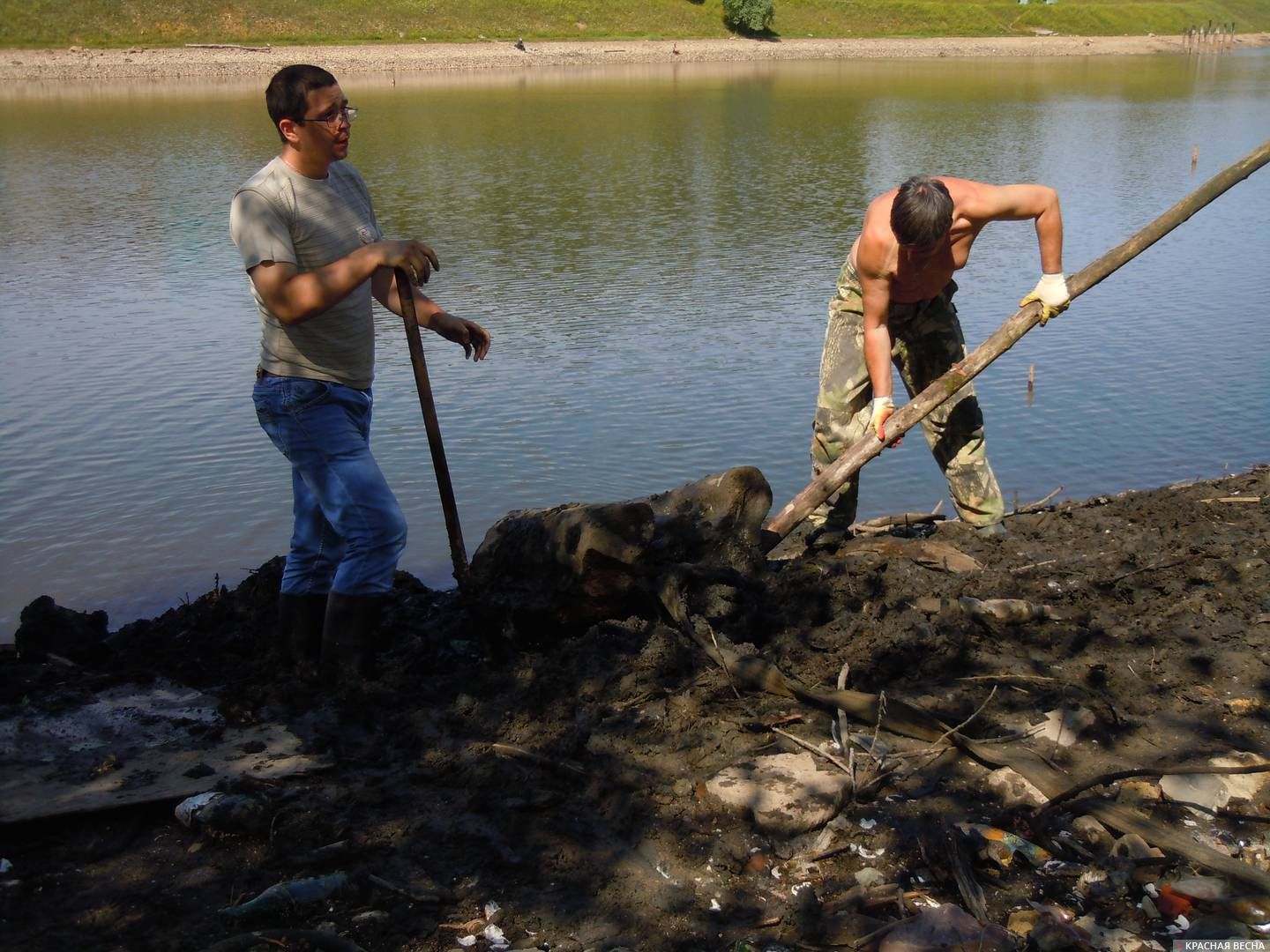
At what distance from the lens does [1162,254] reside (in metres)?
15.7

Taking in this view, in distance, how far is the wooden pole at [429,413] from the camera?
487cm

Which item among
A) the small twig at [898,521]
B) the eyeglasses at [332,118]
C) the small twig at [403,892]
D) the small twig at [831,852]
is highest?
the eyeglasses at [332,118]

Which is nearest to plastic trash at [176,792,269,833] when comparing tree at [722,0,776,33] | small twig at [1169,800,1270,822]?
small twig at [1169,800,1270,822]

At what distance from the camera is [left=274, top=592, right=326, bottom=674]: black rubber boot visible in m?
4.92

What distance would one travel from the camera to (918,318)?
20.6ft

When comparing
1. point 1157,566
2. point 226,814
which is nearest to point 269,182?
point 226,814

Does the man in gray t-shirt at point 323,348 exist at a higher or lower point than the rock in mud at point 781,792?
higher

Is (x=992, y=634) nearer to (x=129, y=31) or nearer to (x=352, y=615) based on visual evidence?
(x=352, y=615)

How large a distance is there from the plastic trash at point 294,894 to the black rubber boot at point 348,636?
1377 millimetres

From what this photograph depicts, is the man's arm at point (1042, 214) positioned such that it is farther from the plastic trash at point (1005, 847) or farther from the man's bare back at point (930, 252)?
the plastic trash at point (1005, 847)

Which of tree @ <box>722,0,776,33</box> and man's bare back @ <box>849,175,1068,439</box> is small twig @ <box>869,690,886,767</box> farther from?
tree @ <box>722,0,776,33</box>

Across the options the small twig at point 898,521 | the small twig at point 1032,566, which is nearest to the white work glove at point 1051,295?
the small twig at point 1032,566

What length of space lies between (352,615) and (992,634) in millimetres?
2510

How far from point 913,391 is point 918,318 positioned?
0.48m
